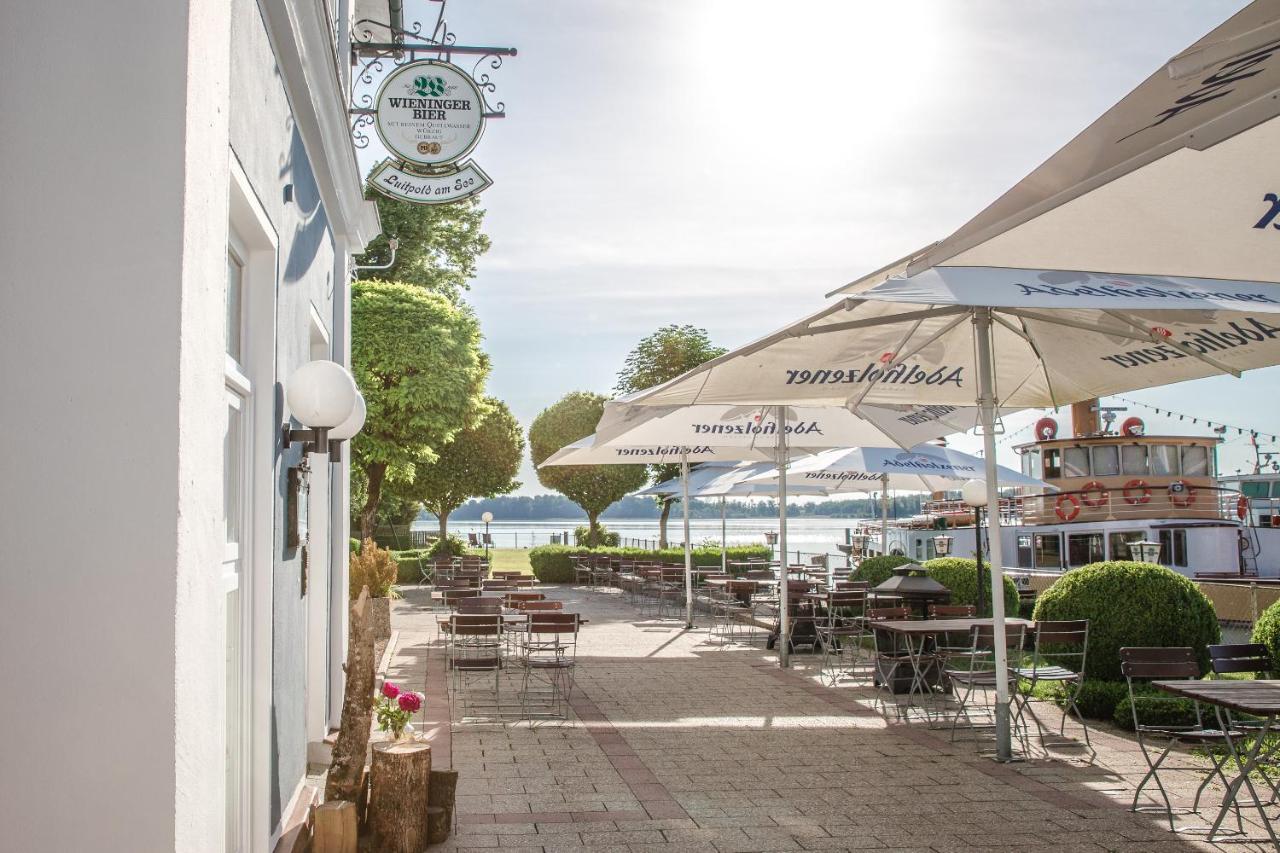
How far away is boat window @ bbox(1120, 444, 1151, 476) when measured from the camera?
84.8 ft

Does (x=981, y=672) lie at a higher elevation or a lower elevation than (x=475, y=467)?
lower

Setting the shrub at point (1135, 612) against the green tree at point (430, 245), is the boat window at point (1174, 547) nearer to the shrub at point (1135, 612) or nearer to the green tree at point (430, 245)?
the shrub at point (1135, 612)

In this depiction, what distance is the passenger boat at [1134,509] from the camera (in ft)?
78.9

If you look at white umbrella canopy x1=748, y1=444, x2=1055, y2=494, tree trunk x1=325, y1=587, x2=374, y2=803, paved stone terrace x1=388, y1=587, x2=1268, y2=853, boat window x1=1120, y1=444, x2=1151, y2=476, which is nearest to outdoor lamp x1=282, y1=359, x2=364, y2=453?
tree trunk x1=325, y1=587, x2=374, y2=803

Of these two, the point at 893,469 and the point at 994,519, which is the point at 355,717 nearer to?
the point at 994,519

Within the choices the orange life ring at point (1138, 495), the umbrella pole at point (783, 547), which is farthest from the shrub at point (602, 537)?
the umbrella pole at point (783, 547)

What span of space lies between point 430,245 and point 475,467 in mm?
7384

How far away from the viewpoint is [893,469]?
14.9 metres

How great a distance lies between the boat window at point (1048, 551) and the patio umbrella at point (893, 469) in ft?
27.7

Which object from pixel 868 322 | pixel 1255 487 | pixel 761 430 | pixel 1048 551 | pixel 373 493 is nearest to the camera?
pixel 868 322

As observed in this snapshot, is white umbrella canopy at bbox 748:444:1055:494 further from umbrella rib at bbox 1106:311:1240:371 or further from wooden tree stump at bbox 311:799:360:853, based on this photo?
wooden tree stump at bbox 311:799:360:853

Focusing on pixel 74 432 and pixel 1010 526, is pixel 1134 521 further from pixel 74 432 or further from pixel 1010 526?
pixel 74 432

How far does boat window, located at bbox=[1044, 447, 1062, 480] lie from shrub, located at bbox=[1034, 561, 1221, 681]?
17630mm

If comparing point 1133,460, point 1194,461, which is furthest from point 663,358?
point 1194,461
